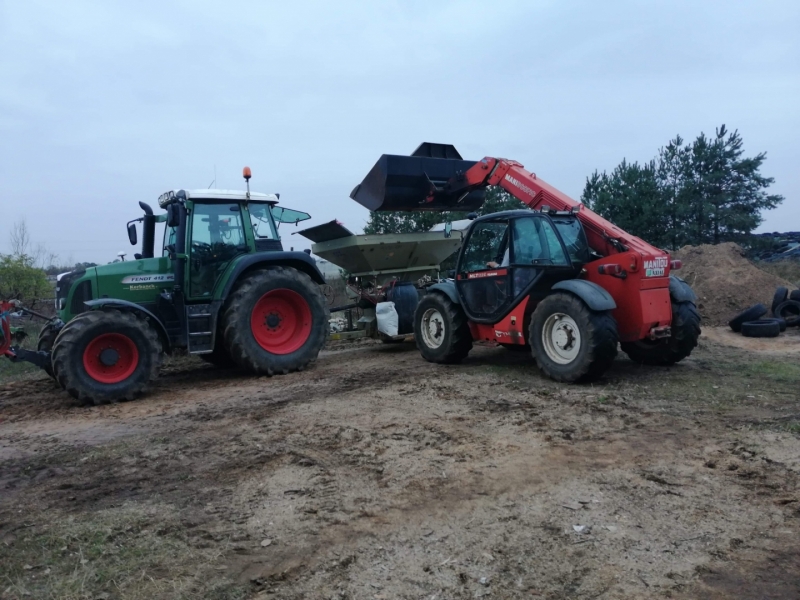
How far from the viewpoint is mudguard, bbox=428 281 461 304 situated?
832 centimetres

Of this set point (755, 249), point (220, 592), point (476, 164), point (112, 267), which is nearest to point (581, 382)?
point (476, 164)

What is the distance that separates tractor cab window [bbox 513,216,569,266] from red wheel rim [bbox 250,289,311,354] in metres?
2.88

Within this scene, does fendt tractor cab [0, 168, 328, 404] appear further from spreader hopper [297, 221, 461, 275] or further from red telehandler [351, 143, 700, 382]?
red telehandler [351, 143, 700, 382]

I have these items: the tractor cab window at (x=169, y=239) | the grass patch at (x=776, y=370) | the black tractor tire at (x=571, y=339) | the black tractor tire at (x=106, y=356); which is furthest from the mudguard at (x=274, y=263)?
the grass patch at (x=776, y=370)

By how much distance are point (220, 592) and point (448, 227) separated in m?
8.26

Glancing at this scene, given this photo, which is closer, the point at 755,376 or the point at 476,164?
the point at 755,376

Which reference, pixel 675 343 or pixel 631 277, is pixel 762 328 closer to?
pixel 675 343

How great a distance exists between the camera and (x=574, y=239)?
7379mm

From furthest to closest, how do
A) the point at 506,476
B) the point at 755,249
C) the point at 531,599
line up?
1. the point at 755,249
2. the point at 506,476
3. the point at 531,599

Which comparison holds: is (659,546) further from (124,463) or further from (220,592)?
(124,463)

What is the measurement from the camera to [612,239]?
7.26 meters

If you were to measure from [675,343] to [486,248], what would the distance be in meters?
2.51

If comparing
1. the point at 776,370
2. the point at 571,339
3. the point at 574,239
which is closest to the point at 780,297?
the point at 776,370

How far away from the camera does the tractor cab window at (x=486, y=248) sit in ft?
25.7
